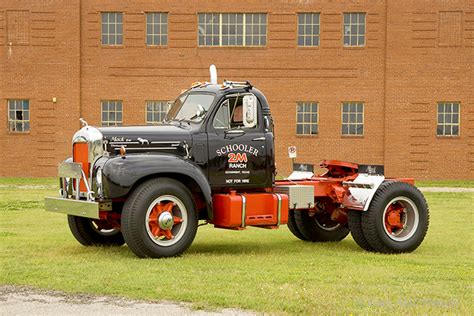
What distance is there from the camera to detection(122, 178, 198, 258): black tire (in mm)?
11484

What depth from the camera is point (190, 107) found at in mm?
13078

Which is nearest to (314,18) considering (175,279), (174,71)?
(174,71)

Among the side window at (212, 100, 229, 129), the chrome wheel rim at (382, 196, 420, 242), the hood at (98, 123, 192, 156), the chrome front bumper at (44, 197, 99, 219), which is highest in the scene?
the side window at (212, 100, 229, 129)

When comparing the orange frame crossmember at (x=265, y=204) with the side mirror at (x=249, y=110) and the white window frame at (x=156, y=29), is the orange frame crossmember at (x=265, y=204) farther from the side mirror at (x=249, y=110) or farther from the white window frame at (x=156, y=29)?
the white window frame at (x=156, y=29)

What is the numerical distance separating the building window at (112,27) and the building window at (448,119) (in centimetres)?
1361

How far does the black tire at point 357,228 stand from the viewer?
1313cm

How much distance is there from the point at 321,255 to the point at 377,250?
2.83 feet

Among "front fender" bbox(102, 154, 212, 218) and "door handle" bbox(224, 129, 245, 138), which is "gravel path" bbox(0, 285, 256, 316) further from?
"door handle" bbox(224, 129, 245, 138)

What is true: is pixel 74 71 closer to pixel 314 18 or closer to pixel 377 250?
pixel 314 18

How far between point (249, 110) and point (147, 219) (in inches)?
82.7

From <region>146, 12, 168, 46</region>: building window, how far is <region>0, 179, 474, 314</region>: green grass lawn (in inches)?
915

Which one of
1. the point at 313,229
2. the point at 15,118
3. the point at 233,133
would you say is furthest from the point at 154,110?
the point at 233,133

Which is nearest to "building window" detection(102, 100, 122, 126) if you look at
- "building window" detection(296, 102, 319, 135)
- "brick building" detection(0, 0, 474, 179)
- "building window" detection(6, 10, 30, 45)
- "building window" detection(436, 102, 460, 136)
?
"brick building" detection(0, 0, 474, 179)

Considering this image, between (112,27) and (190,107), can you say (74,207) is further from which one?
(112,27)
